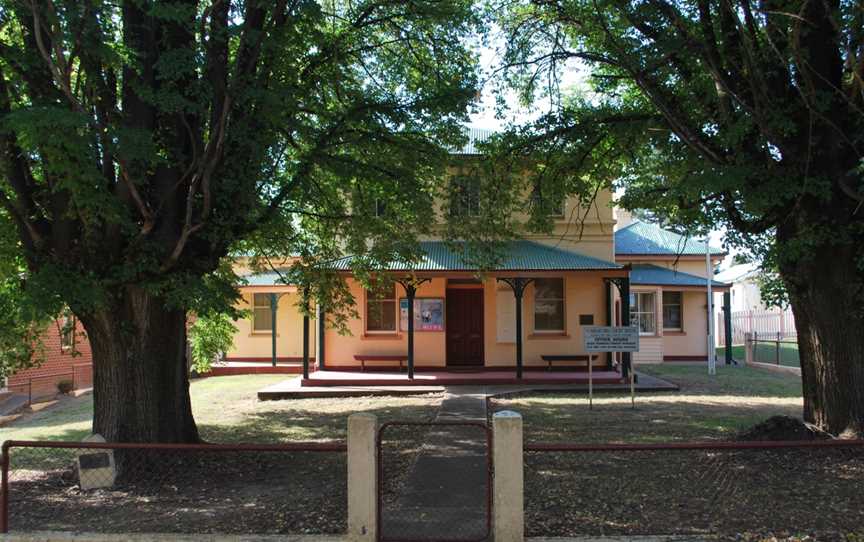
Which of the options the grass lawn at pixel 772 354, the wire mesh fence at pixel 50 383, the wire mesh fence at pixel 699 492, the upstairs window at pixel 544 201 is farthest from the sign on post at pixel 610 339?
the wire mesh fence at pixel 50 383

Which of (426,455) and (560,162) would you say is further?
(560,162)

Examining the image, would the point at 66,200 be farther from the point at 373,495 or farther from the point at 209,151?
the point at 373,495

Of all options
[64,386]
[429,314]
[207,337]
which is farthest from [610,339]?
[64,386]

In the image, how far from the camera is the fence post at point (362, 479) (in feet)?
A: 17.7

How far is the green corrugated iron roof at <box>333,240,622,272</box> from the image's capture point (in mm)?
17828

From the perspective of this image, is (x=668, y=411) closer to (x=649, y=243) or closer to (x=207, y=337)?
(x=207, y=337)

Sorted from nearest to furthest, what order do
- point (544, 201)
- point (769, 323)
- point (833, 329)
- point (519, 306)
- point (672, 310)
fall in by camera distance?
point (833, 329) < point (544, 201) < point (519, 306) < point (672, 310) < point (769, 323)

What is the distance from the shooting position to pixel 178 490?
25.4ft

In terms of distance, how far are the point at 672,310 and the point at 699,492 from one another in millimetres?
19208

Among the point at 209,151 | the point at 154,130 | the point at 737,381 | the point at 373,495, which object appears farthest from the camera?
the point at 737,381

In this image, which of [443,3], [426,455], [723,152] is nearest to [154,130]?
[443,3]

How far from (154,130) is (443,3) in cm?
434

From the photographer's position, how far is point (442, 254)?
19.5 m

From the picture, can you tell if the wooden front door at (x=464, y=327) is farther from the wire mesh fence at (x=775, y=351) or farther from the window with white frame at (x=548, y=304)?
the wire mesh fence at (x=775, y=351)
